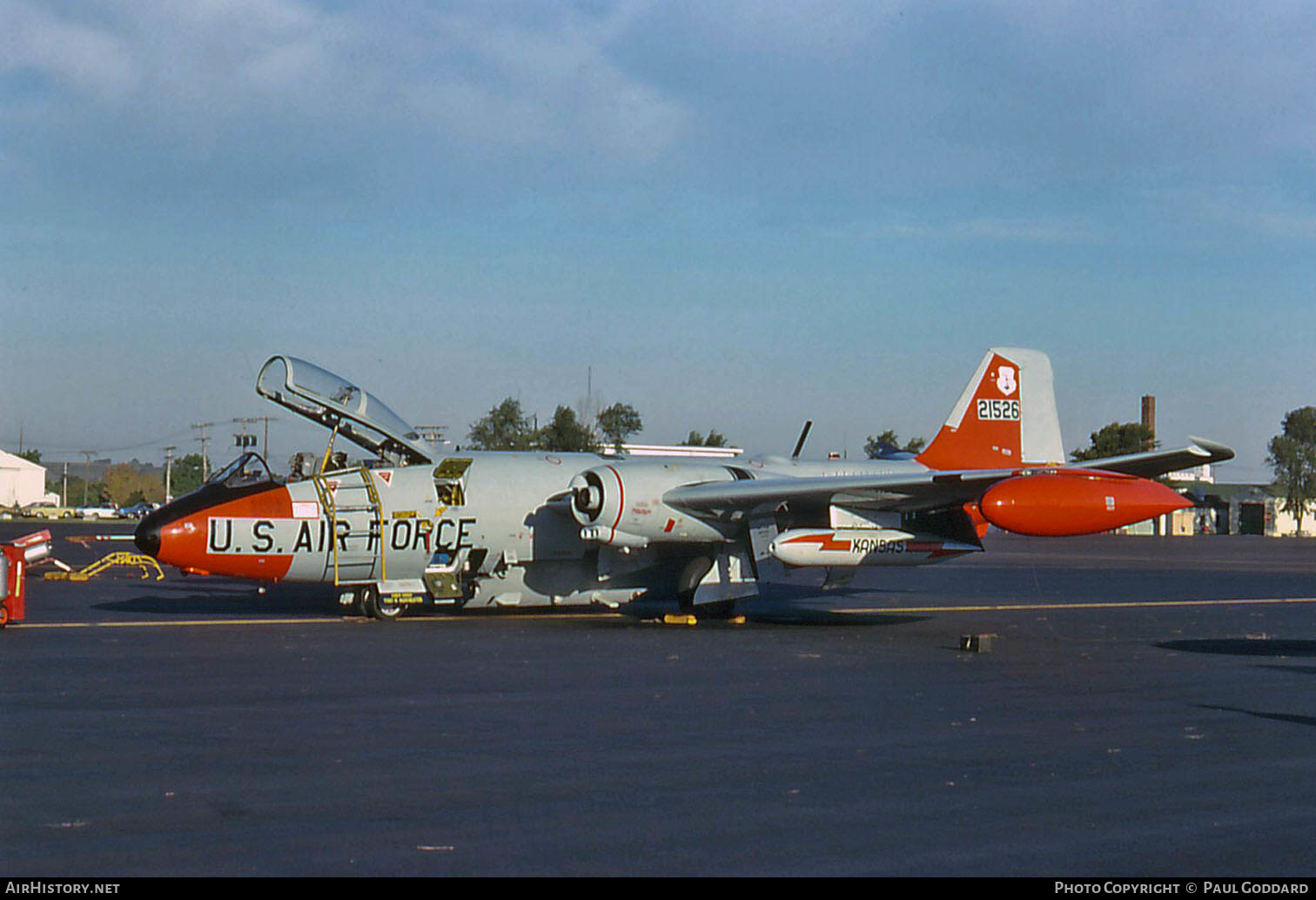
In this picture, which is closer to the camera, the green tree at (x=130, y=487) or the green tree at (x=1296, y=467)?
the green tree at (x=1296, y=467)

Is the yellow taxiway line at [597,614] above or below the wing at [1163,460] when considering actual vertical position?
below

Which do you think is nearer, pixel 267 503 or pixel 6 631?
pixel 6 631

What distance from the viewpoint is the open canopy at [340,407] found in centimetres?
2062

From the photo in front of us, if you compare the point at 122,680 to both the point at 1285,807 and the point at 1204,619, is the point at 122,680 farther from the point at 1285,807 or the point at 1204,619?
the point at 1204,619

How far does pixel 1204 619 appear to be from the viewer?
79.0 feet

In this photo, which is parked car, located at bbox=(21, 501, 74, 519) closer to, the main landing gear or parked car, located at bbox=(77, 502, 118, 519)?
parked car, located at bbox=(77, 502, 118, 519)

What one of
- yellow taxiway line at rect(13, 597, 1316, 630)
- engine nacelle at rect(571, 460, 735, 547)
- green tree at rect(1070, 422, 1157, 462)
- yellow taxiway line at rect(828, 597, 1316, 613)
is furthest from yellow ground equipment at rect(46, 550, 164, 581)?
green tree at rect(1070, 422, 1157, 462)

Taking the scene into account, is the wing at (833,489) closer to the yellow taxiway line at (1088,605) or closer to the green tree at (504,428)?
the yellow taxiway line at (1088,605)

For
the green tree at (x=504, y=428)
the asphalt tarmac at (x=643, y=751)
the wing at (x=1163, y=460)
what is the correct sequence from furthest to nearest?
the green tree at (x=504, y=428), the wing at (x=1163, y=460), the asphalt tarmac at (x=643, y=751)

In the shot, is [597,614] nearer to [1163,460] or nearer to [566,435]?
[1163,460]

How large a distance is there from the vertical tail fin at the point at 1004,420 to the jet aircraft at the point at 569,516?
104 inches

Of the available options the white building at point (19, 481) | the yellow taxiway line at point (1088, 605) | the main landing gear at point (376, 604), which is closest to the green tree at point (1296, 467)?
the yellow taxiway line at point (1088, 605)
